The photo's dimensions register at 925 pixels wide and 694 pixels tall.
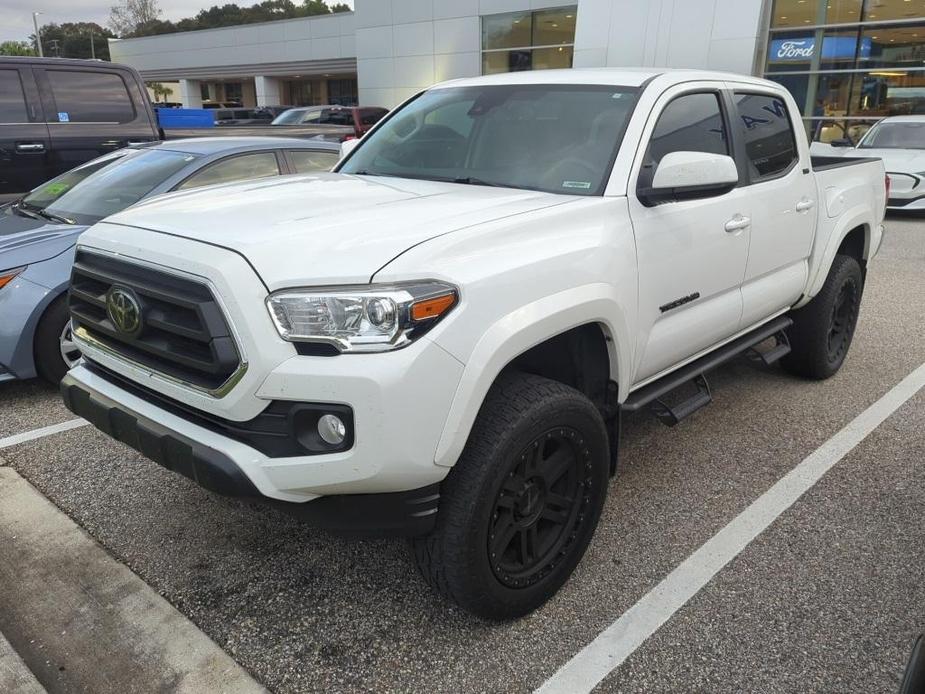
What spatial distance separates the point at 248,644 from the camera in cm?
256

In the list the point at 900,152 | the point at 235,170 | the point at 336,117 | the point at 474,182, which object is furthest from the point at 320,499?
the point at 336,117

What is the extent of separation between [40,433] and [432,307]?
304 cm

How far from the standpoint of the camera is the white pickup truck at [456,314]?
2.17m

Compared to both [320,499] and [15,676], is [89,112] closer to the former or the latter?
[15,676]

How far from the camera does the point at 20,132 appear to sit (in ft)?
24.0

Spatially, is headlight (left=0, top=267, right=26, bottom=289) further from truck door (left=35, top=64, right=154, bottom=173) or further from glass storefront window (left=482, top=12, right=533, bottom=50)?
glass storefront window (left=482, top=12, right=533, bottom=50)

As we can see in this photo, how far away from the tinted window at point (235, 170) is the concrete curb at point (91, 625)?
2641mm

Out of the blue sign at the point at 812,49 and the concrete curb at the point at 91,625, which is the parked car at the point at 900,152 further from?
the concrete curb at the point at 91,625

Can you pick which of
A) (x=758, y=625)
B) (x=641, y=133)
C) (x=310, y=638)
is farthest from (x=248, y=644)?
(x=641, y=133)

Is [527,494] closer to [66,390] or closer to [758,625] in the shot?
[758,625]

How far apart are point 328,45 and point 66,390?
138ft

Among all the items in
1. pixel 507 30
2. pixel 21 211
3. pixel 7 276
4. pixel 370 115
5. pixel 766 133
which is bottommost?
pixel 370 115

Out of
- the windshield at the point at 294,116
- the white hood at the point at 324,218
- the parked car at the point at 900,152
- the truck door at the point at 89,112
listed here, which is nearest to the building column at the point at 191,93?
the windshield at the point at 294,116

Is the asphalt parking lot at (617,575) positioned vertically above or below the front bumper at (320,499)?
below
